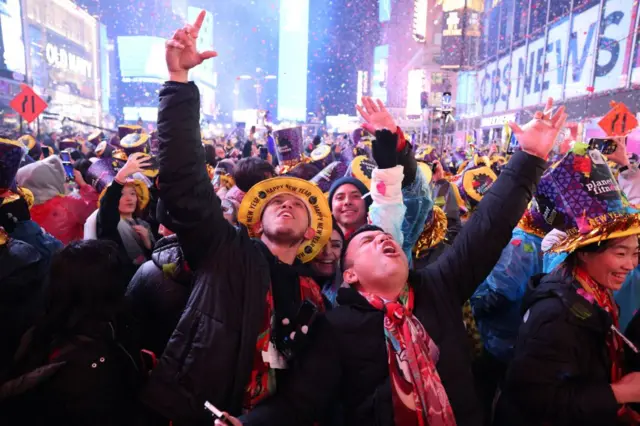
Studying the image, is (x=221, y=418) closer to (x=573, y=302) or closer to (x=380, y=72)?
(x=573, y=302)

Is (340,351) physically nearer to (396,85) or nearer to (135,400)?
(135,400)

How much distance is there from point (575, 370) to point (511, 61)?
3269 centimetres

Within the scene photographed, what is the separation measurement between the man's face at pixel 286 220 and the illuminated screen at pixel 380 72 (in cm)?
7082

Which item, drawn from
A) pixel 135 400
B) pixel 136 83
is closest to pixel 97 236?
pixel 135 400

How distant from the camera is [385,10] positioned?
82312 mm

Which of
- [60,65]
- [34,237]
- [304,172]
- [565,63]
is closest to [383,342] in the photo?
[34,237]

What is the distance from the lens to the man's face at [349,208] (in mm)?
3662

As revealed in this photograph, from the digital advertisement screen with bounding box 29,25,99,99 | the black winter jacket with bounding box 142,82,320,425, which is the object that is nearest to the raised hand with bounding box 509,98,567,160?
the black winter jacket with bounding box 142,82,320,425

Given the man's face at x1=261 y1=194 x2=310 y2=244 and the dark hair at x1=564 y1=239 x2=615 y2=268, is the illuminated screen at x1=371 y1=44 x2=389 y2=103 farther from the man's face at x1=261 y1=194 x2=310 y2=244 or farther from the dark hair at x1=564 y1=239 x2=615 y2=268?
the dark hair at x1=564 y1=239 x2=615 y2=268

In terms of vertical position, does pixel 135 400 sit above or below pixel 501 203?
below

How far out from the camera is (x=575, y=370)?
2.09 m

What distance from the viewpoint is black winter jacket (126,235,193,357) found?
2684 millimetres

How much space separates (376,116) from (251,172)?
1.90 metres

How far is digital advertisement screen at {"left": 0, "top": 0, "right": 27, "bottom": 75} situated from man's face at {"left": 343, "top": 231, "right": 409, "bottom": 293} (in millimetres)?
36764
